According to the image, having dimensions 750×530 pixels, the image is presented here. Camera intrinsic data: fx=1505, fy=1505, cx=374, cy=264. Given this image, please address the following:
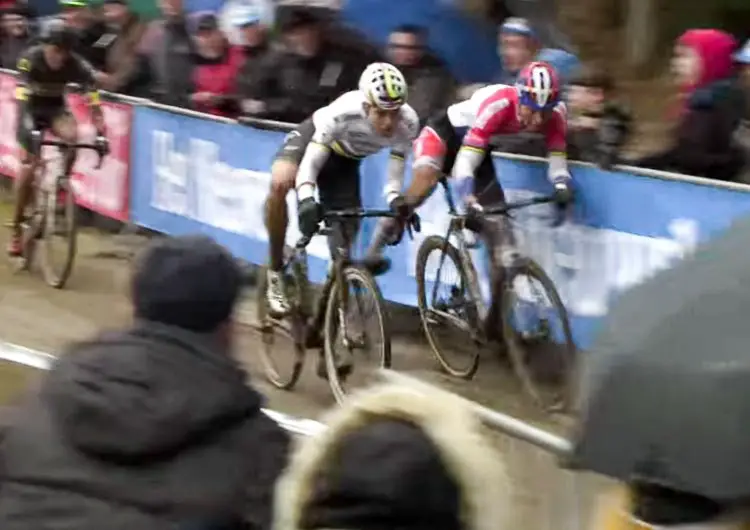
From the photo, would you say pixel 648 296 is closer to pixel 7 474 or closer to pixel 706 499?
pixel 706 499

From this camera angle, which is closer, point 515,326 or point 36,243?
point 515,326

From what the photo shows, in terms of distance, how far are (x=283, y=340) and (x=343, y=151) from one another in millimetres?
1417

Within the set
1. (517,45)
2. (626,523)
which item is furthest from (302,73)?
(626,523)

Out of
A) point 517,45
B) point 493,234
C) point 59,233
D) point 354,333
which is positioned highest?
point 517,45

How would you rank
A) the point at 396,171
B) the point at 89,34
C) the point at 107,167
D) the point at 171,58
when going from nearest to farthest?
the point at 396,171 → the point at 171,58 → the point at 107,167 → the point at 89,34

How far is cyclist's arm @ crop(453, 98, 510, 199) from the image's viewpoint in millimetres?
8523

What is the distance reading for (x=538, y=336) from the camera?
330 inches

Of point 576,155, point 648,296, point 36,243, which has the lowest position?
point 36,243

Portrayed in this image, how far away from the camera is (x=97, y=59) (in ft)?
50.1

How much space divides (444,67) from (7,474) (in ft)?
27.4

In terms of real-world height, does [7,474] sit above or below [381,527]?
below

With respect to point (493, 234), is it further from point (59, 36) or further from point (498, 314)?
point (59, 36)

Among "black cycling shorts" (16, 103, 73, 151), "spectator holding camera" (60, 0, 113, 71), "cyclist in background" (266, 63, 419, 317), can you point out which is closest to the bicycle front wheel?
"cyclist in background" (266, 63, 419, 317)

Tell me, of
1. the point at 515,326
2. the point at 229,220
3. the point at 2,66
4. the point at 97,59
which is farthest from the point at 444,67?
the point at 2,66
